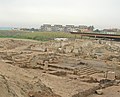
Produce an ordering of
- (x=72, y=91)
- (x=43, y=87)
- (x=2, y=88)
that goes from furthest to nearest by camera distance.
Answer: (x=72, y=91) < (x=43, y=87) < (x=2, y=88)

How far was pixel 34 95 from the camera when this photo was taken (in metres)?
9.02

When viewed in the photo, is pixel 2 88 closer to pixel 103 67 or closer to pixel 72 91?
pixel 72 91

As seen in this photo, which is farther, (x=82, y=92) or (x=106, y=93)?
(x=106, y=93)

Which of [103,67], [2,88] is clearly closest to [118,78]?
[103,67]

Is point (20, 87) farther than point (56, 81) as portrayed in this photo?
No

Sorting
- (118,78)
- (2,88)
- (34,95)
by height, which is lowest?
(118,78)

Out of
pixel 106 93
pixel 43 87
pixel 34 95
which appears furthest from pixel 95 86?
pixel 34 95

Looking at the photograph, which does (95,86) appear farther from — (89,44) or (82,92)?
(89,44)

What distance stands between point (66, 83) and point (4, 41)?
32.6 meters

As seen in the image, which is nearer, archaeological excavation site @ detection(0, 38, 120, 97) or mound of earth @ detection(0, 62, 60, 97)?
mound of earth @ detection(0, 62, 60, 97)

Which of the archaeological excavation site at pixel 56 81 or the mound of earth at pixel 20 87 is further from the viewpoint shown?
the archaeological excavation site at pixel 56 81

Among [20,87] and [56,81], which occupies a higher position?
[20,87]

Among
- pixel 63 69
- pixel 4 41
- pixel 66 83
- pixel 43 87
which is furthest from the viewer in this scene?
pixel 4 41

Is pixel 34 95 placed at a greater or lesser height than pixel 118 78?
greater
